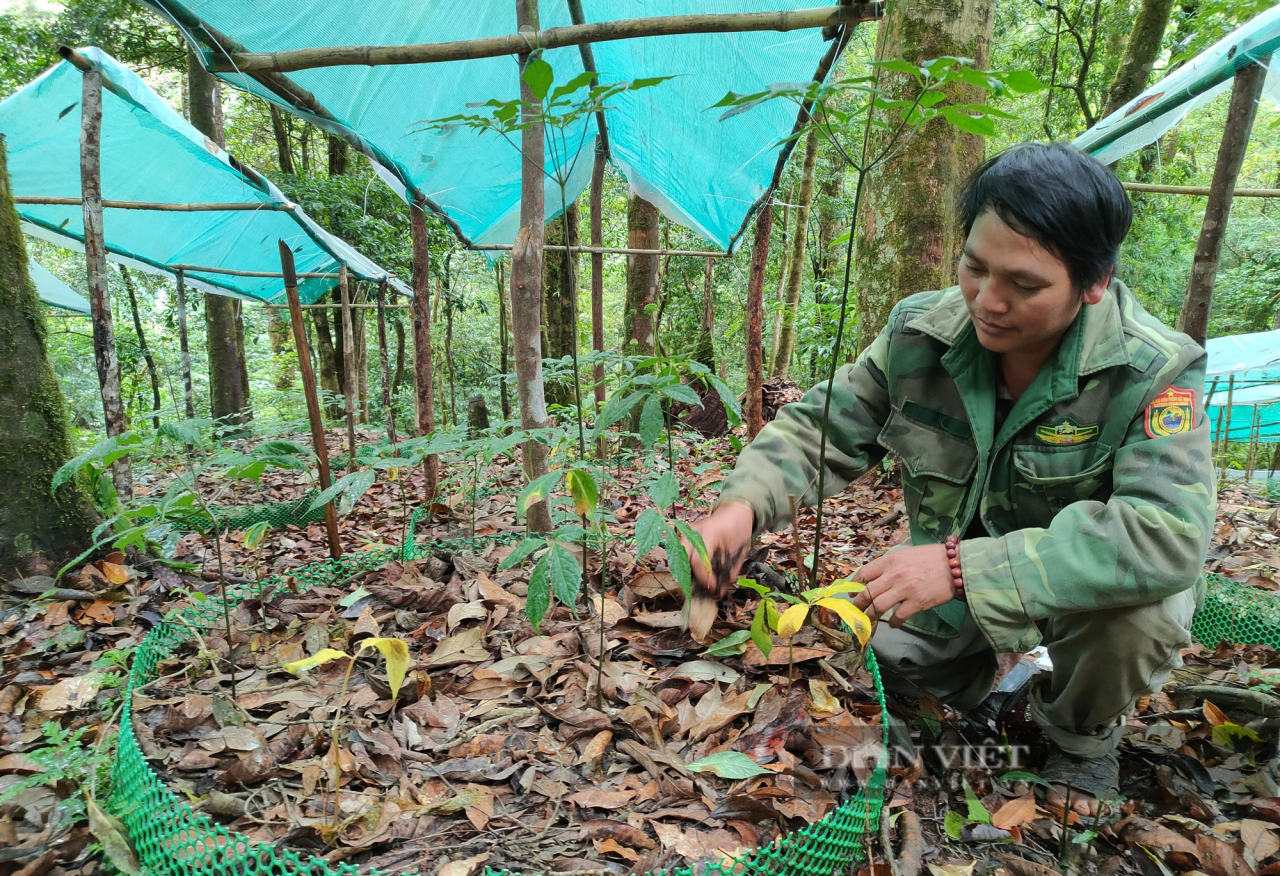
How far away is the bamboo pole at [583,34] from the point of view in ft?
6.34

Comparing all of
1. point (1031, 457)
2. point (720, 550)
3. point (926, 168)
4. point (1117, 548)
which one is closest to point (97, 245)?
point (720, 550)

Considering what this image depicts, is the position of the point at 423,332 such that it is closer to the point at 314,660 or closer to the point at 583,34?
the point at 583,34

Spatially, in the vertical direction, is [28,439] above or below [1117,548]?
above

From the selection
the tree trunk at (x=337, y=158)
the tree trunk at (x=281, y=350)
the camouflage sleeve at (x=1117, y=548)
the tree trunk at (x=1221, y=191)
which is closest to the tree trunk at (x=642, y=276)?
the tree trunk at (x=1221, y=191)

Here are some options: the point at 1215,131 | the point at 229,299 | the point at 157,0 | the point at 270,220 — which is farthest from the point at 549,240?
the point at 1215,131

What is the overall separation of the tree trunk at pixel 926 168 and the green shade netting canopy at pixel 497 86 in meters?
0.71

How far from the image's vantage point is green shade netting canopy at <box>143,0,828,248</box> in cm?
299

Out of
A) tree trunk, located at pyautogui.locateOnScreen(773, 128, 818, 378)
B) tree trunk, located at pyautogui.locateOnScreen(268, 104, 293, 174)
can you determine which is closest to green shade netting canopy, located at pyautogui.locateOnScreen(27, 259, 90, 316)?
tree trunk, located at pyautogui.locateOnScreen(268, 104, 293, 174)

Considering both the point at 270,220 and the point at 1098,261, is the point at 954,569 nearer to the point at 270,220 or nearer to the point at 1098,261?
the point at 1098,261

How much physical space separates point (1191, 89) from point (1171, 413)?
1.99 metres

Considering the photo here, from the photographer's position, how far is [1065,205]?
1.40 metres

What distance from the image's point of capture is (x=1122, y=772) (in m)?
1.80

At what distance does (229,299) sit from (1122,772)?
9.66 m

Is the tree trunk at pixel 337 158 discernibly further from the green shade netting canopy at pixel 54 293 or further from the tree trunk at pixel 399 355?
the green shade netting canopy at pixel 54 293
